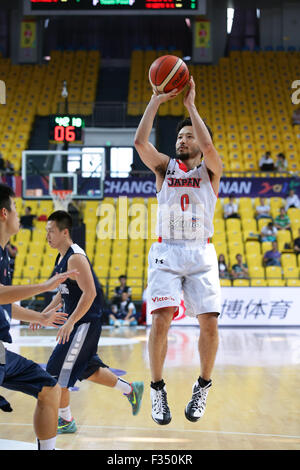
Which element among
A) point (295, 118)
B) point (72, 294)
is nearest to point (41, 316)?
point (72, 294)

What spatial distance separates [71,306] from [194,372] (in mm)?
3576

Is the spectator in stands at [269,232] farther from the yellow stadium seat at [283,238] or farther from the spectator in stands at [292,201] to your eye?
the spectator in stands at [292,201]

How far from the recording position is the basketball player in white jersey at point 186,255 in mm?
4348

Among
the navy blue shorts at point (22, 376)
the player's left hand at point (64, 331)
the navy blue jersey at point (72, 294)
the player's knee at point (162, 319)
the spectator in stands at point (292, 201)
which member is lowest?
Result: the navy blue shorts at point (22, 376)

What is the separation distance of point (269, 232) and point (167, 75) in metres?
12.4

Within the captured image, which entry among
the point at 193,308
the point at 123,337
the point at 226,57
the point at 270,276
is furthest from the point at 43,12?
the point at 226,57

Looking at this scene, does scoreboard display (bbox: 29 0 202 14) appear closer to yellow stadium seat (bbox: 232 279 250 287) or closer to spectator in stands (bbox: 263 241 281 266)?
spectator in stands (bbox: 263 241 281 266)

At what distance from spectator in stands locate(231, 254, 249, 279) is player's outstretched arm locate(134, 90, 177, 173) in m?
10.9

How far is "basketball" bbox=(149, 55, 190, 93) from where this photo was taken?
424cm

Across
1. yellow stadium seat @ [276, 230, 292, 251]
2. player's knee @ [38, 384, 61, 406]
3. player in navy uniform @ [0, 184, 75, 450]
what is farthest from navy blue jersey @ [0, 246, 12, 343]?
yellow stadium seat @ [276, 230, 292, 251]

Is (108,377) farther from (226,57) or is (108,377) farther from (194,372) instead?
(226,57)

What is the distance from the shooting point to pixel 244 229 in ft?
55.5

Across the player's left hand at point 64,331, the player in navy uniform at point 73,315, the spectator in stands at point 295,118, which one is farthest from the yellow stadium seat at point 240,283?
the player's left hand at point 64,331

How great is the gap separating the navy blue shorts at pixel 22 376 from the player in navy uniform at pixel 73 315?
1031 mm
